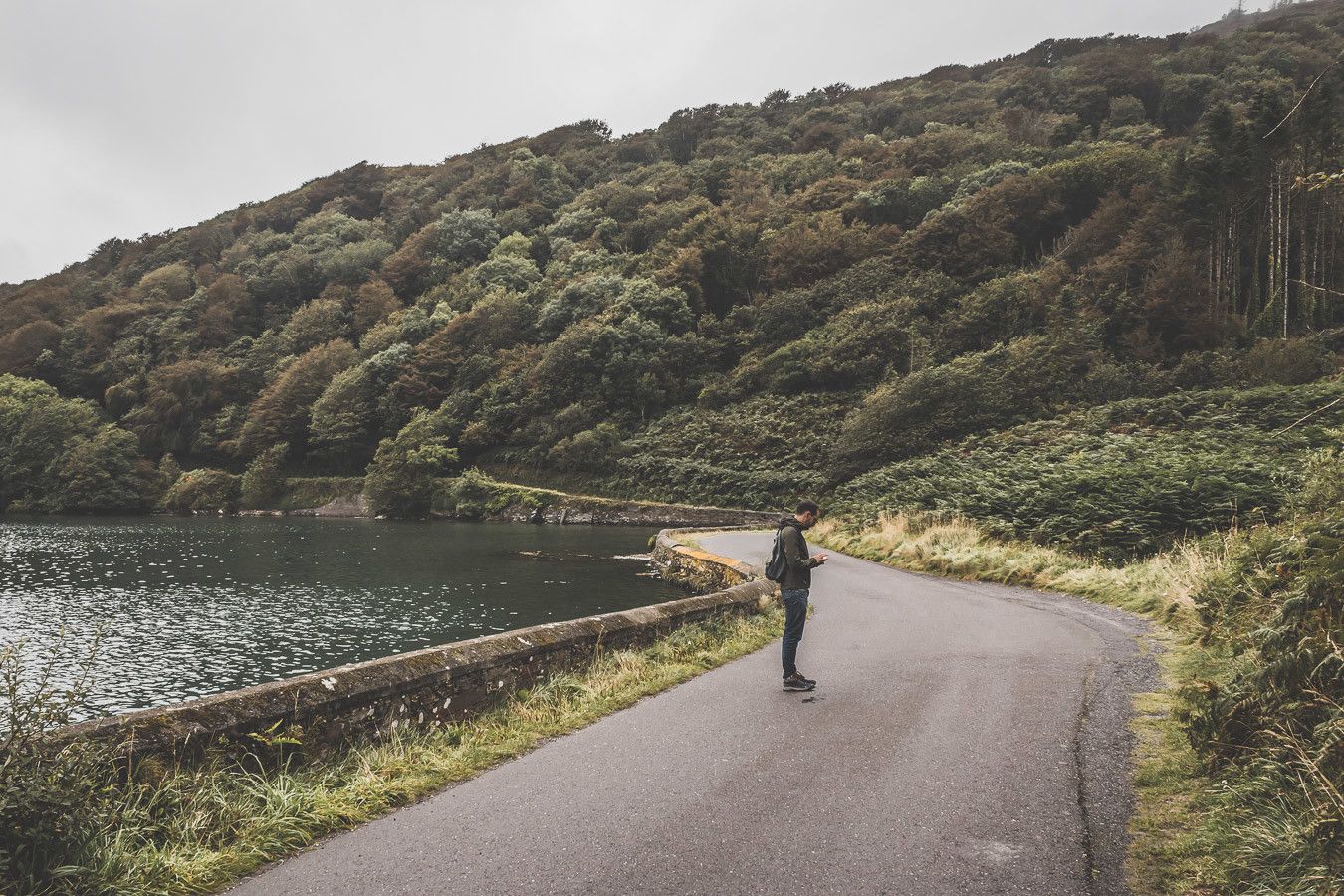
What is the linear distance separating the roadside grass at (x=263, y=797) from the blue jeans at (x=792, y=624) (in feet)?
5.34

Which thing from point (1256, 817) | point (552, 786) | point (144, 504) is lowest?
point (144, 504)

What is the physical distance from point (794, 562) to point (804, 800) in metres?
3.30

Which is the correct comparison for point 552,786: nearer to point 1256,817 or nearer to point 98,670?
point 1256,817

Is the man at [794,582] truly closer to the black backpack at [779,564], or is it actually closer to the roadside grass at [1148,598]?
the black backpack at [779,564]

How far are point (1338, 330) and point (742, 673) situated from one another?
4153 cm

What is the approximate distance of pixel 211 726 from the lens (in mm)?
4793

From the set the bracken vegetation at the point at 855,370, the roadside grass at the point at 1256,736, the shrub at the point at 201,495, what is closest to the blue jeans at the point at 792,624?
the bracken vegetation at the point at 855,370

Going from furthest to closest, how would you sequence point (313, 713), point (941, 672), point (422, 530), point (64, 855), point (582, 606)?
point (422, 530) → point (582, 606) → point (941, 672) → point (313, 713) → point (64, 855)

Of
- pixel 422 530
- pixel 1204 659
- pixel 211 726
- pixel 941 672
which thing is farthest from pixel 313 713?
pixel 422 530

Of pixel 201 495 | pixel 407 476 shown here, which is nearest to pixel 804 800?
pixel 407 476

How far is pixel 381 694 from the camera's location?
6121mm

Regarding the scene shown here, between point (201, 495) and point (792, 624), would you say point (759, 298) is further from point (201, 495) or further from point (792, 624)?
point (792, 624)

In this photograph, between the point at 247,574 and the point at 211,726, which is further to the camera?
the point at 247,574

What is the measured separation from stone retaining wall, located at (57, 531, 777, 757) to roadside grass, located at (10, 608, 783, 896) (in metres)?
0.18
